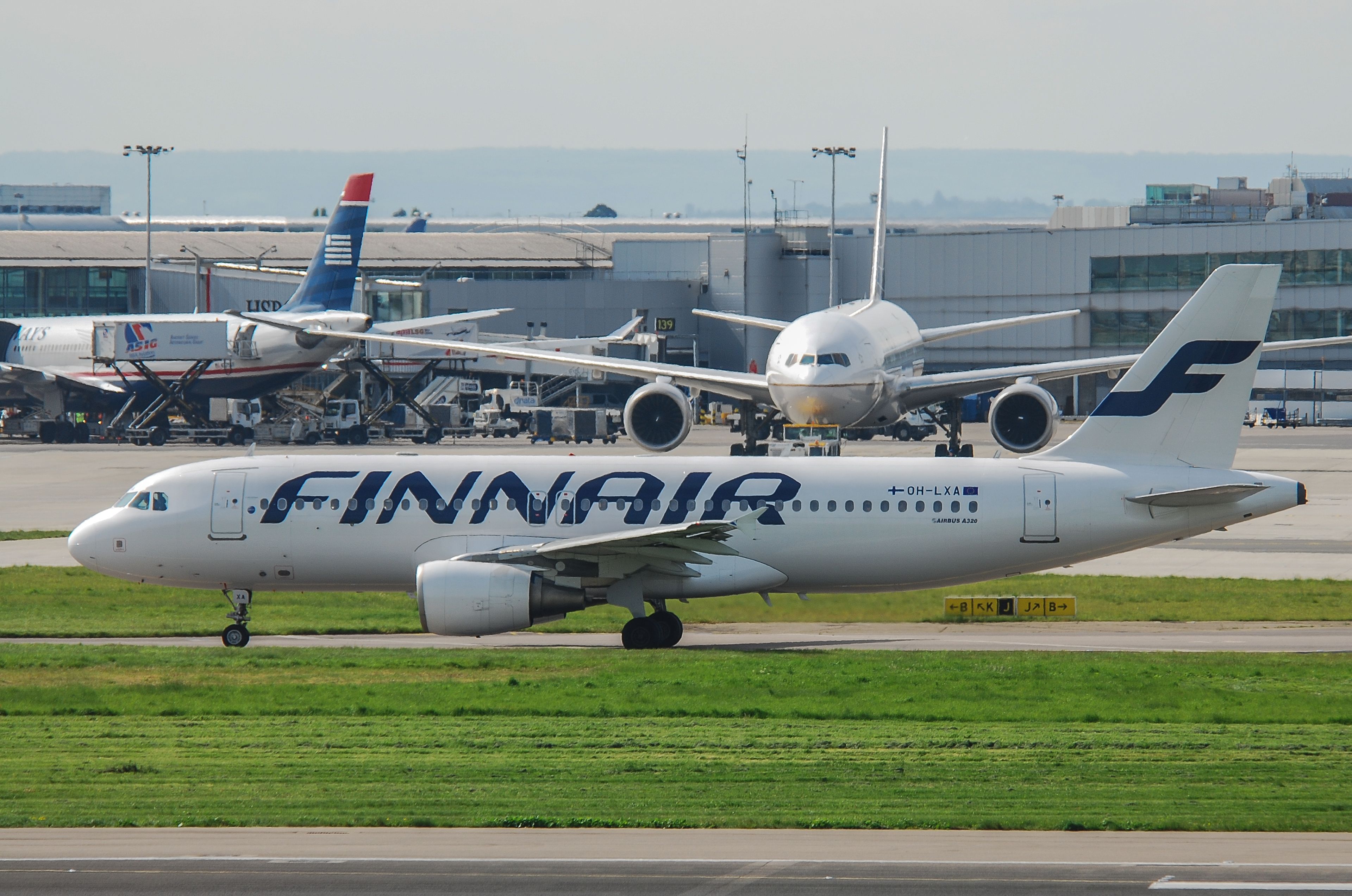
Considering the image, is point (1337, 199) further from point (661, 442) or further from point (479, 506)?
point (479, 506)

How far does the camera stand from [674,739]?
805 inches

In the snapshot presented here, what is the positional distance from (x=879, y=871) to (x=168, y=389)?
A: 80.4m

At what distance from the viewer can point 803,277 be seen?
391 ft

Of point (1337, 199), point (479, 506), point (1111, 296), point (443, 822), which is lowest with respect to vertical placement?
point (443, 822)

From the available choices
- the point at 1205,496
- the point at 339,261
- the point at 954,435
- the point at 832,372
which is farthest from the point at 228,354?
the point at 1205,496

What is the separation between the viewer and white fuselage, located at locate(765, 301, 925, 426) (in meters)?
59.5

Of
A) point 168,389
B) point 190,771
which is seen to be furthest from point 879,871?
point 168,389

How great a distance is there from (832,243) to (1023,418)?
5263cm

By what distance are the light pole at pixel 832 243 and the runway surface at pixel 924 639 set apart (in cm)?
7416

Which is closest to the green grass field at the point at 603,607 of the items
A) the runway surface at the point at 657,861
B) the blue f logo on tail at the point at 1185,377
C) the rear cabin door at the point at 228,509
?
the rear cabin door at the point at 228,509

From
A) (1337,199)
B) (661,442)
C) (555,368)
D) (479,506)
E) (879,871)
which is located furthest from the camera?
(1337,199)

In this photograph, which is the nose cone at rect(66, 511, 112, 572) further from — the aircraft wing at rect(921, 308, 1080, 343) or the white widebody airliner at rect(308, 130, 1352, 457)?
the aircraft wing at rect(921, 308, 1080, 343)

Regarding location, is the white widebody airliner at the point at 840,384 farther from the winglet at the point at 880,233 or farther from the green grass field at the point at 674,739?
the green grass field at the point at 674,739

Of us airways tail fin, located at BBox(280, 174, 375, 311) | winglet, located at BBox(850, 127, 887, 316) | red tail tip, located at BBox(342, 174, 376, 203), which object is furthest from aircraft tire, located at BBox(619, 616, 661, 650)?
red tail tip, located at BBox(342, 174, 376, 203)
